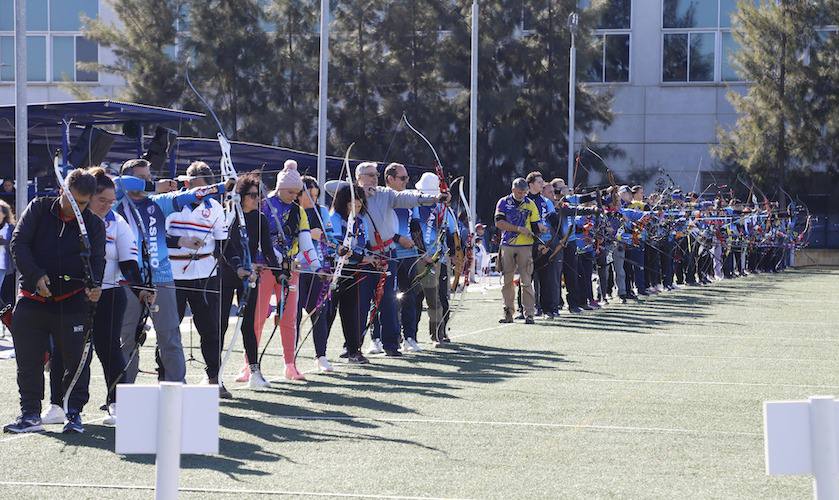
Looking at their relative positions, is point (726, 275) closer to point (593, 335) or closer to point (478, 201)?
point (478, 201)

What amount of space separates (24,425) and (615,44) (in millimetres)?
44113

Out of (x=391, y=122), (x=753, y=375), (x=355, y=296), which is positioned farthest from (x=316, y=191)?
(x=391, y=122)

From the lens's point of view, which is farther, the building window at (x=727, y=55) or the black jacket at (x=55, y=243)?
the building window at (x=727, y=55)

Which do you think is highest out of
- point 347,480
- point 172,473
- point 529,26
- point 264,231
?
point 529,26

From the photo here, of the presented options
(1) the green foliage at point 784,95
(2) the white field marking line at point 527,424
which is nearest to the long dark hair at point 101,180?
(2) the white field marking line at point 527,424

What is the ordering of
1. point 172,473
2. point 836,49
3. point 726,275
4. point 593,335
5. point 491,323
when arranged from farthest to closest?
1. point 836,49
2. point 726,275
3. point 491,323
4. point 593,335
5. point 172,473

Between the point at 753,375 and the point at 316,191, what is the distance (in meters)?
4.19

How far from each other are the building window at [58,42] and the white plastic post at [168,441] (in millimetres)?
48745

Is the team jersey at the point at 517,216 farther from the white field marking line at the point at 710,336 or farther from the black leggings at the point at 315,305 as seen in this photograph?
the black leggings at the point at 315,305

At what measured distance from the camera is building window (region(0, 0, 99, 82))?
5178 cm

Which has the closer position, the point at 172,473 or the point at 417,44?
the point at 172,473

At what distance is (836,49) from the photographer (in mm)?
51375

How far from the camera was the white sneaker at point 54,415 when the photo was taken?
927 centimetres

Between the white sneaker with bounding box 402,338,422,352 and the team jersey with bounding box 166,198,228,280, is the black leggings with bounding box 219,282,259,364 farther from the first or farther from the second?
the white sneaker with bounding box 402,338,422,352
